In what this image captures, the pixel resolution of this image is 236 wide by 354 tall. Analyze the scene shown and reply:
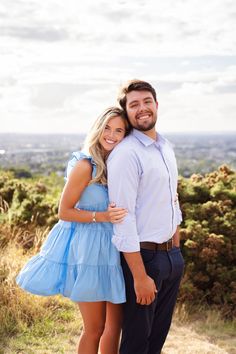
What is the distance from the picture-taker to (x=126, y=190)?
333 cm

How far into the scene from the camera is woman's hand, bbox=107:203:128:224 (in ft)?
10.9

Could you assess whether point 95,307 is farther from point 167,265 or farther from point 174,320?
point 174,320

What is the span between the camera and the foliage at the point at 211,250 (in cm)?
600

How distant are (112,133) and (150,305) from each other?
1.09 m

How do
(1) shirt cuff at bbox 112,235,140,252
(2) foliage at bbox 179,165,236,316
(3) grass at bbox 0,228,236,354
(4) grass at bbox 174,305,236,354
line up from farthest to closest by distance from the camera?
1. (2) foliage at bbox 179,165,236,316
2. (4) grass at bbox 174,305,236,354
3. (3) grass at bbox 0,228,236,354
4. (1) shirt cuff at bbox 112,235,140,252

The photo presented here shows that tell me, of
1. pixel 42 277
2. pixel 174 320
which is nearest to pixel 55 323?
pixel 174 320

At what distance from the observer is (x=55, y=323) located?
5.44 metres

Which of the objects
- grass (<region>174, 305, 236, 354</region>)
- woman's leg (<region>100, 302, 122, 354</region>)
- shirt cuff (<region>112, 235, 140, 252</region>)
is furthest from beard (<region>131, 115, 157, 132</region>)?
grass (<region>174, 305, 236, 354</region>)

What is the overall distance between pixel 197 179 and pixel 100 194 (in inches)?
135

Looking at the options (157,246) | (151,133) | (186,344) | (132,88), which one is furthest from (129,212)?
(186,344)

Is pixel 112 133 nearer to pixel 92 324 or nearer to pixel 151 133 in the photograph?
pixel 151 133

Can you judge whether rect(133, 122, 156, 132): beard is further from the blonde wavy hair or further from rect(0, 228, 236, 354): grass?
rect(0, 228, 236, 354): grass

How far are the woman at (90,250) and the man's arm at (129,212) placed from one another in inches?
4.4

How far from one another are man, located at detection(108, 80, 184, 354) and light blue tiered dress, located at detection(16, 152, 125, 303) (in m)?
0.10
